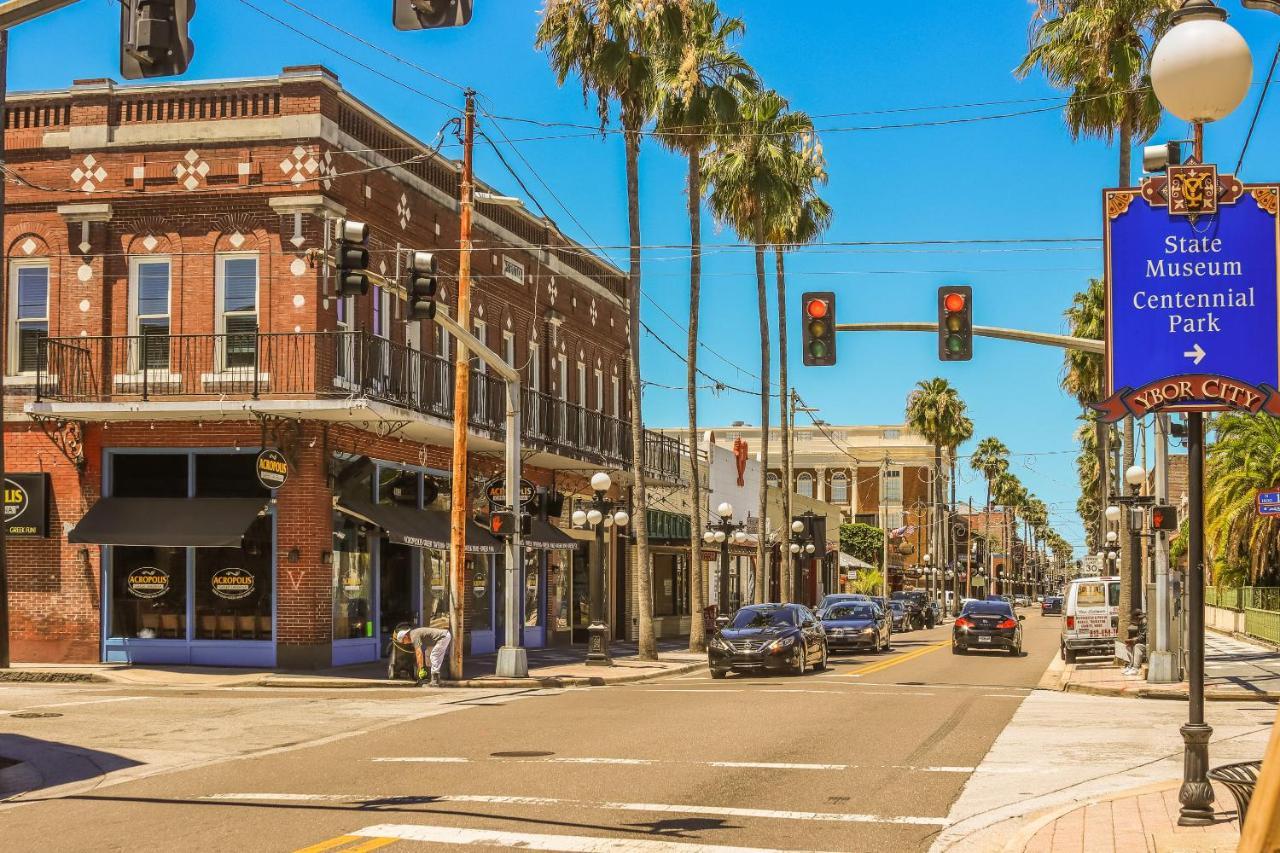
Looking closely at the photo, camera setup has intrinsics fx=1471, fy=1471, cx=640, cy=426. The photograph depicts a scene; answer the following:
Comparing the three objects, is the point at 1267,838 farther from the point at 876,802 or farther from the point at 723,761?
the point at 723,761

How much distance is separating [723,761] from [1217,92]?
26.5ft

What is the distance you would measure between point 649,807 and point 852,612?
100ft

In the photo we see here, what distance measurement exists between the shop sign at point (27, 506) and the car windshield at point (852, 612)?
71.8 feet

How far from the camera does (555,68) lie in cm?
3322

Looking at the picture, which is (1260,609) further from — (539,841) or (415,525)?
(539,841)

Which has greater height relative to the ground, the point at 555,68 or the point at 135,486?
the point at 555,68

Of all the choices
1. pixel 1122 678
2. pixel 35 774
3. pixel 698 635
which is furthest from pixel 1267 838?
pixel 698 635

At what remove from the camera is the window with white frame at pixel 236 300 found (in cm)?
2700

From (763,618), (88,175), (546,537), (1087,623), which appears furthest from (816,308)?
(1087,623)

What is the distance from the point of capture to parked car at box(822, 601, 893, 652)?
3984 cm

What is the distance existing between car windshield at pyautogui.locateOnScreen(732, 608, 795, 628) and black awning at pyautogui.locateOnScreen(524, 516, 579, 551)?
5.75 m

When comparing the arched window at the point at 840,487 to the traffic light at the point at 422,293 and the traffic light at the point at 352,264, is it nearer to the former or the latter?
the traffic light at the point at 422,293

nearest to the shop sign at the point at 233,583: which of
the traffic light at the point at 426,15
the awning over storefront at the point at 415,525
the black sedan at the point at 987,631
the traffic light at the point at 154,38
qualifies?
the awning over storefront at the point at 415,525

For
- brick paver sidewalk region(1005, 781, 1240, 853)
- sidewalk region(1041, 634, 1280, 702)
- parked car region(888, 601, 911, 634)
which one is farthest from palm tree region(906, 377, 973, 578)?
brick paver sidewalk region(1005, 781, 1240, 853)
